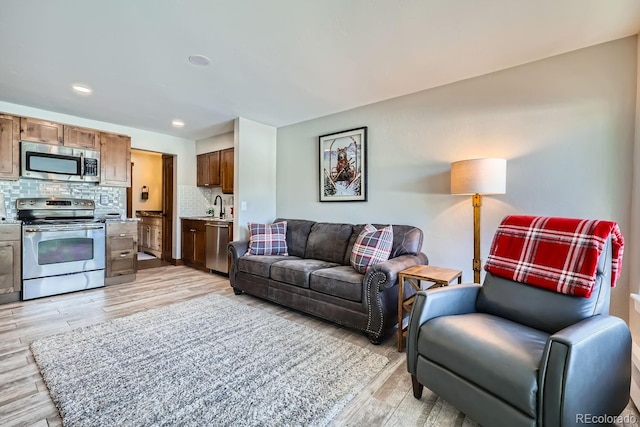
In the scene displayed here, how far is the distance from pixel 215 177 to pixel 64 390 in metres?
3.81

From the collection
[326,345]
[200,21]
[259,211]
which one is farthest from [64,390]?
[259,211]

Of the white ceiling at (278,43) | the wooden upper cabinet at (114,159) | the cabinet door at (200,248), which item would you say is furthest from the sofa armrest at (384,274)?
the wooden upper cabinet at (114,159)

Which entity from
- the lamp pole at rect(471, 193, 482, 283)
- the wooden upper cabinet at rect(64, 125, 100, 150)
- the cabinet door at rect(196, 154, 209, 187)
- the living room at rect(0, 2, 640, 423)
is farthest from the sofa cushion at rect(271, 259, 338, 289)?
the wooden upper cabinet at rect(64, 125, 100, 150)

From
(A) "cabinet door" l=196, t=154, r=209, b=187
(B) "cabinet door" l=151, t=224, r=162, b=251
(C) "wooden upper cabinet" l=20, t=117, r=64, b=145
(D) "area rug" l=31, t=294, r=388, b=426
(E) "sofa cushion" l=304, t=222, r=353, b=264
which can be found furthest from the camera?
→ (B) "cabinet door" l=151, t=224, r=162, b=251

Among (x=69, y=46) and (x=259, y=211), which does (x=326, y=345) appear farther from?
(x=69, y=46)

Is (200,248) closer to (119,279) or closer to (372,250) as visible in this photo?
(119,279)

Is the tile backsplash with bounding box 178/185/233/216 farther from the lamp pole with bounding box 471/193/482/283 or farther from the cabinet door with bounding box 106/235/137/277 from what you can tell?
the lamp pole with bounding box 471/193/482/283

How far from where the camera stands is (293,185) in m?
4.38

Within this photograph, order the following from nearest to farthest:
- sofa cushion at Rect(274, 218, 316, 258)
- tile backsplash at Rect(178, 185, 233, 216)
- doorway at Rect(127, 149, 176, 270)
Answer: sofa cushion at Rect(274, 218, 316, 258)
tile backsplash at Rect(178, 185, 233, 216)
doorway at Rect(127, 149, 176, 270)

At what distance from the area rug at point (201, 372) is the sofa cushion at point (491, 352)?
62 cm

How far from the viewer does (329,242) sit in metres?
3.42

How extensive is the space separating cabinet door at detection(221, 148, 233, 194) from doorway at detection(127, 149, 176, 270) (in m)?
1.23

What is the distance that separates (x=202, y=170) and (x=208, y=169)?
0.71 ft

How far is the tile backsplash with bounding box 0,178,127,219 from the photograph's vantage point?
143 inches
